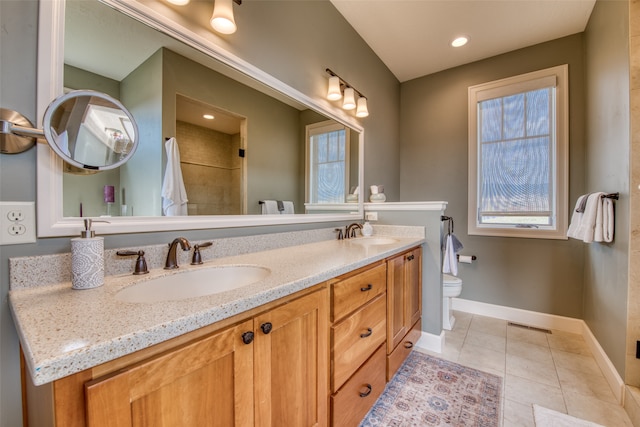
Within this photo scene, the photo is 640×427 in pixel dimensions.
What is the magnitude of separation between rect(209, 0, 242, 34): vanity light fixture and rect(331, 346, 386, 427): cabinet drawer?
1703mm

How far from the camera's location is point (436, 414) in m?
1.46

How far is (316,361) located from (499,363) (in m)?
1.73

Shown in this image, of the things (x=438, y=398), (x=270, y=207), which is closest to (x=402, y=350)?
(x=438, y=398)

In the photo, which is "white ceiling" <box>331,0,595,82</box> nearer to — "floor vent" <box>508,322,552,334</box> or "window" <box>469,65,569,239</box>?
"window" <box>469,65,569,239</box>

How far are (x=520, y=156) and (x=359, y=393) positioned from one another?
2739 millimetres

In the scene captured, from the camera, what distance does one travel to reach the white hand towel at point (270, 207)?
60.5 inches

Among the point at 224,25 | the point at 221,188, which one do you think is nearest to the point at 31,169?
the point at 221,188

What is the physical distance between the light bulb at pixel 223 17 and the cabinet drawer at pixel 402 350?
1957mm

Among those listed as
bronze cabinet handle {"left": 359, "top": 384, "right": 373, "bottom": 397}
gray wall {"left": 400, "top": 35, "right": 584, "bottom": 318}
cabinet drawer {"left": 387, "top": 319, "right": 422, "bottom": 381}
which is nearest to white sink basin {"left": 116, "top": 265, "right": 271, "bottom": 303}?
bronze cabinet handle {"left": 359, "top": 384, "right": 373, "bottom": 397}

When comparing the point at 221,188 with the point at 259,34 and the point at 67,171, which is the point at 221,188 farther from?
the point at 259,34

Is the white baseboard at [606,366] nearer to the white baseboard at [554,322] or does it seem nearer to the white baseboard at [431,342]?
the white baseboard at [554,322]

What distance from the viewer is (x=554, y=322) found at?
250 centimetres

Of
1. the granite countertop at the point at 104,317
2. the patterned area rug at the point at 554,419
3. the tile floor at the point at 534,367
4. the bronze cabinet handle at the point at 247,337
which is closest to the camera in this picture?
the granite countertop at the point at 104,317

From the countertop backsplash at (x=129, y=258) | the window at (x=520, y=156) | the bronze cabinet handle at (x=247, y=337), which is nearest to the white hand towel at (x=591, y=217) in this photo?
the window at (x=520, y=156)
